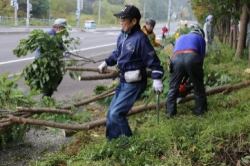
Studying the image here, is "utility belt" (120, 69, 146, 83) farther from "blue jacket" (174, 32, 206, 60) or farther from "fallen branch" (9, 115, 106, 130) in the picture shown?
"blue jacket" (174, 32, 206, 60)

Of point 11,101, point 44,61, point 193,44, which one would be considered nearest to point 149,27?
point 44,61

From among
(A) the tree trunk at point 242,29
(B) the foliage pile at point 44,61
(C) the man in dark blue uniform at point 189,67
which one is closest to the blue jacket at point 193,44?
(C) the man in dark blue uniform at point 189,67

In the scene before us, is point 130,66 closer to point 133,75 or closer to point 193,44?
point 133,75

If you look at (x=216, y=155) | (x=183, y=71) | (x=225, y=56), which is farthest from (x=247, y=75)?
(x=216, y=155)

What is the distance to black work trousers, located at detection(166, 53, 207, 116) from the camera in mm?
6867

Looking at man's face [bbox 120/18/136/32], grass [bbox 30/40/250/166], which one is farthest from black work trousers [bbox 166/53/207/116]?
man's face [bbox 120/18/136/32]

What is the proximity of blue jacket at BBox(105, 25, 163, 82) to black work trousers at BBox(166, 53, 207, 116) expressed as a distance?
1.36 meters

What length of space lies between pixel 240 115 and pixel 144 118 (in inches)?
61.1

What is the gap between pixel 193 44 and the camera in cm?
699

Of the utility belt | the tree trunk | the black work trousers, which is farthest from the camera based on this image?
the tree trunk

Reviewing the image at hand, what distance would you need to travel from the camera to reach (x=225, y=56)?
14.7m

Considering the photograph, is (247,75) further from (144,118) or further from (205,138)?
(205,138)

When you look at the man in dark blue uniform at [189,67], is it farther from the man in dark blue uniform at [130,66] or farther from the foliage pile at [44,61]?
the foliage pile at [44,61]

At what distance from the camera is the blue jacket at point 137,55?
216 inches
